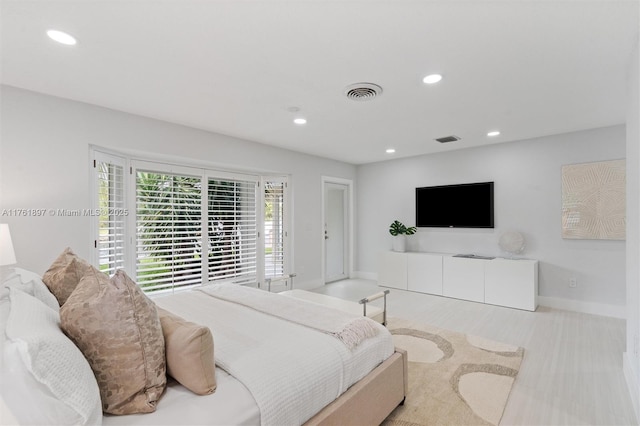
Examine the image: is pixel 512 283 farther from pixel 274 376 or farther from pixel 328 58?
pixel 274 376

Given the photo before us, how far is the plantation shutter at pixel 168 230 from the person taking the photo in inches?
143

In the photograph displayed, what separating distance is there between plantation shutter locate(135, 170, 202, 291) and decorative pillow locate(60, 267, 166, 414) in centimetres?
267

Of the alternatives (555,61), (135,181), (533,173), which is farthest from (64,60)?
(533,173)

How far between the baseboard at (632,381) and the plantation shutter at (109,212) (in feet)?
14.6

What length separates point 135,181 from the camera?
3613mm

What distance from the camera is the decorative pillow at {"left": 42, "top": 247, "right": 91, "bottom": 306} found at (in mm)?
1653

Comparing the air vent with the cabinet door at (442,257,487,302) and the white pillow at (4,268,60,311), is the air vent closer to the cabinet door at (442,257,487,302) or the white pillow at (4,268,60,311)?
the cabinet door at (442,257,487,302)

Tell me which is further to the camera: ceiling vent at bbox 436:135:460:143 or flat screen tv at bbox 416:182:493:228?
flat screen tv at bbox 416:182:493:228

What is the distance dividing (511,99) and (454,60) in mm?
1121

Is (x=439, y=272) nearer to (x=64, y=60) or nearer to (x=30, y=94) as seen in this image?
(x=64, y=60)

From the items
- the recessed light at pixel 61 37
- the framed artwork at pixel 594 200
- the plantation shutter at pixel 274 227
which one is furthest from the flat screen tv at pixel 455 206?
the recessed light at pixel 61 37

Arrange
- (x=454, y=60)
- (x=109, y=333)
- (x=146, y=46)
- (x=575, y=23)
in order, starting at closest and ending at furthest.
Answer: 1. (x=109, y=333)
2. (x=575, y=23)
3. (x=146, y=46)
4. (x=454, y=60)

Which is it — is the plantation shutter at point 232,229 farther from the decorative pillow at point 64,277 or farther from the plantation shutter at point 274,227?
the decorative pillow at point 64,277

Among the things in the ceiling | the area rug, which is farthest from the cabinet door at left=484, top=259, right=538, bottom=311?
the ceiling
